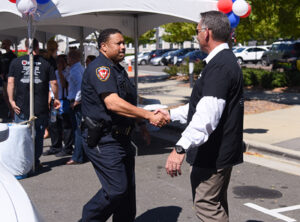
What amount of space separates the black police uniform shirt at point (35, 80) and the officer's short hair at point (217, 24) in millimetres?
3749

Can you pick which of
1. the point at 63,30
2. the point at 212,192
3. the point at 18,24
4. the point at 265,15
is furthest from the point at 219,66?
the point at 265,15

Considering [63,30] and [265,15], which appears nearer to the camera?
[63,30]

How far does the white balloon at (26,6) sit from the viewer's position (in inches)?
231

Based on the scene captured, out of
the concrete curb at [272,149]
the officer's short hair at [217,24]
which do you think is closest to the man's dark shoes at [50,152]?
the concrete curb at [272,149]

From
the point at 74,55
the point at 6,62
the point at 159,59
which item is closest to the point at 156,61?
the point at 159,59

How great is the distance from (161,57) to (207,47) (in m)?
39.0

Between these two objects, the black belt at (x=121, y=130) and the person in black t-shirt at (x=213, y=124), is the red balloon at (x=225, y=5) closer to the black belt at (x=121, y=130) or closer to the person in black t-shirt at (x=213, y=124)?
the black belt at (x=121, y=130)

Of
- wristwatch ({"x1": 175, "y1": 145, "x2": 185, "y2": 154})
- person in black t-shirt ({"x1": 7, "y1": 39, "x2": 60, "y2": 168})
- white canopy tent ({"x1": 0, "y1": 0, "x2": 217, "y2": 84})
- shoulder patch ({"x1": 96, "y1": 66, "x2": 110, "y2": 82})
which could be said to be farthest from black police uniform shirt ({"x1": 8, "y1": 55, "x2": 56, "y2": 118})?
wristwatch ({"x1": 175, "y1": 145, "x2": 185, "y2": 154})

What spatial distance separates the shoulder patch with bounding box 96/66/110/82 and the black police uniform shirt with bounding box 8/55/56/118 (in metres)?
2.95

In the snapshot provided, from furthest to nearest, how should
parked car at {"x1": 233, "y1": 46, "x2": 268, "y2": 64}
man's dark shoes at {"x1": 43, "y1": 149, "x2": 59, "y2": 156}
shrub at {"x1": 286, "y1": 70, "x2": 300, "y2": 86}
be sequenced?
parked car at {"x1": 233, "y1": 46, "x2": 268, "y2": 64} < shrub at {"x1": 286, "y1": 70, "x2": 300, "y2": 86} < man's dark shoes at {"x1": 43, "y1": 149, "x2": 59, "y2": 156}

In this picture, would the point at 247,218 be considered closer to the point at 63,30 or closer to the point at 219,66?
the point at 219,66

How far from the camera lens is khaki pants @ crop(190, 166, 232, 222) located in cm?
318

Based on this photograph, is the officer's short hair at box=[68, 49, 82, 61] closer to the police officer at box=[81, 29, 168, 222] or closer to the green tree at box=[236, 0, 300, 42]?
the police officer at box=[81, 29, 168, 222]

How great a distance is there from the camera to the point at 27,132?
6027 millimetres
